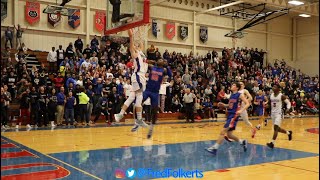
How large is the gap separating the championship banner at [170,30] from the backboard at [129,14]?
1949 centimetres

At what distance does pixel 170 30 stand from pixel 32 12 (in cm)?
Answer: 970

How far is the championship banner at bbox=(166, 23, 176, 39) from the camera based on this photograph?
89.8ft

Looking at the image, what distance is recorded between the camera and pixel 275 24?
34344 mm

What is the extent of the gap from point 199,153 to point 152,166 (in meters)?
2.23

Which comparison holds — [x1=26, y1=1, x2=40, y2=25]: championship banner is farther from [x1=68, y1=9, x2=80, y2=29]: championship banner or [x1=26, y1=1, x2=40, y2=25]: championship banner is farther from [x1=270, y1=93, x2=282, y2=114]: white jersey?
[x1=270, y1=93, x2=282, y2=114]: white jersey

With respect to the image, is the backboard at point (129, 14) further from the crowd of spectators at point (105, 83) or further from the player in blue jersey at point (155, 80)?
the crowd of spectators at point (105, 83)

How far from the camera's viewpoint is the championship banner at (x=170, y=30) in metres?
A: 27.4

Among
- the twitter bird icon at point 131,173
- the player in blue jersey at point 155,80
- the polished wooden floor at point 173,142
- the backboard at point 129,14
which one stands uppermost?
the backboard at point 129,14

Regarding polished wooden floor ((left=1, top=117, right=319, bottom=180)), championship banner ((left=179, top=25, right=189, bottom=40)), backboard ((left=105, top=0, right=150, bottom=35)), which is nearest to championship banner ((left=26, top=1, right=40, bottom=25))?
polished wooden floor ((left=1, top=117, right=319, bottom=180))

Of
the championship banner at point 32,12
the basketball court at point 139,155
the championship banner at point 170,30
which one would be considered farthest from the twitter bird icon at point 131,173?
the championship banner at point 170,30

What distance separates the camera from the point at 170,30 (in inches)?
1082

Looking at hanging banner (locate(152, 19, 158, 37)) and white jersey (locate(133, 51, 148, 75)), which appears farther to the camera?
hanging banner (locate(152, 19, 158, 37))

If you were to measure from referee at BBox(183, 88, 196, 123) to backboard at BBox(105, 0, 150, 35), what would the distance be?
9.89 m

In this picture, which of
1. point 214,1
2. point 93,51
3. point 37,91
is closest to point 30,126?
point 37,91
